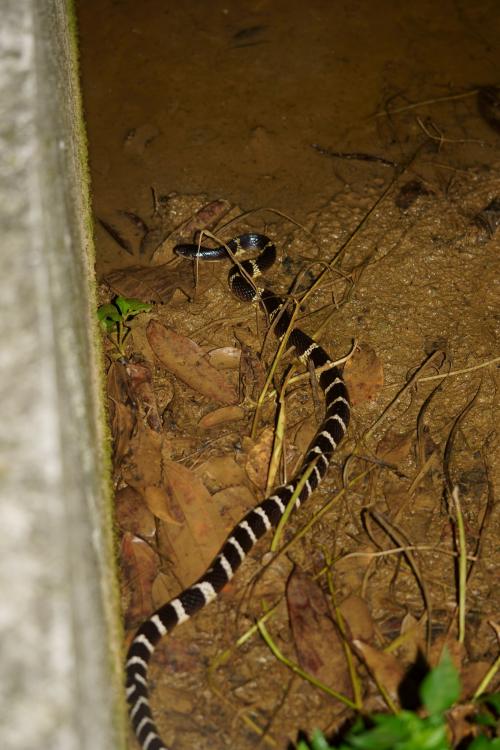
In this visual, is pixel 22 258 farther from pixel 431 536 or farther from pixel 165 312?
pixel 165 312

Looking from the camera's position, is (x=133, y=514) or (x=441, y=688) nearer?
(x=441, y=688)

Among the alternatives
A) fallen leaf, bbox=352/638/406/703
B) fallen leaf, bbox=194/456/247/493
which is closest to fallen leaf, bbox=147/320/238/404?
fallen leaf, bbox=194/456/247/493

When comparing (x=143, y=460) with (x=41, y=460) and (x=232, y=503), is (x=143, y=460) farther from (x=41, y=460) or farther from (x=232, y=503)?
(x=41, y=460)

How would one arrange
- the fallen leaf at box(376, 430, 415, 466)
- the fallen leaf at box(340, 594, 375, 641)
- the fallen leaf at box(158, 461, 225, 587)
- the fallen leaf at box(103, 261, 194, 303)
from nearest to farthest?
the fallen leaf at box(340, 594, 375, 641) < the fallen leaf at box(158, 461, 225, 587) < the fallen leaf at box(376, 430, 415, 466) < the fallen leaf at box(103, 261, 194, 303)

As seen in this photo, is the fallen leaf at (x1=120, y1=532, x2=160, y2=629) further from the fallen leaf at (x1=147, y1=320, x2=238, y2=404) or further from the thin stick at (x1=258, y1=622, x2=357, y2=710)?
the fallen leaf at (x1=147, y1=320, x2=238, y2=404)

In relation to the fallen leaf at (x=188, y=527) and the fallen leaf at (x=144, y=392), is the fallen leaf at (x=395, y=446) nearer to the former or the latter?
the fallen leaf at (x=188, y=527)

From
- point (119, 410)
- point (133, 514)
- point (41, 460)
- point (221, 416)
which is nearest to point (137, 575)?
point (133, 514)
